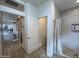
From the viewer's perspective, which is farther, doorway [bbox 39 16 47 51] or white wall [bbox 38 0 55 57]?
doorway [bbox 39 16 47 51]

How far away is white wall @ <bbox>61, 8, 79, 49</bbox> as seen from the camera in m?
4.89

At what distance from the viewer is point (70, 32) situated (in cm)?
510

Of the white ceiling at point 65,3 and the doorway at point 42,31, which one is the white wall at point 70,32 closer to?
the white ceiling at point 65,3

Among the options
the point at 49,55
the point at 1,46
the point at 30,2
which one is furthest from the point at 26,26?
the point at 49,55

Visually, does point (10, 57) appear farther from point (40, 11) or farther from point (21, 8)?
point (40, 11)

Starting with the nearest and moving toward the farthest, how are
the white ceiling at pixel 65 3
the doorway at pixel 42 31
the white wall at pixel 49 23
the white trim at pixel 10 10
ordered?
1. the white trim at pixel 10 10
2. the white wall at pixel 49 23
3. the white ceiling at pixel 65 3
4. the doorway at pixel 42 31

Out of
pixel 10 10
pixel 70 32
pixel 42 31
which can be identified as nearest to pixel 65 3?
pixel 70 32

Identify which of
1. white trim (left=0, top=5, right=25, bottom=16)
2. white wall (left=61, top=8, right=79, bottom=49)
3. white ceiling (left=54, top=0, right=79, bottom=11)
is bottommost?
white wall (left=61, top=8, right=79, bottom=49)

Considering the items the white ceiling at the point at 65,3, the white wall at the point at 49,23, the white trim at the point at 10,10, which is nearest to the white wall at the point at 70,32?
the white ceiling at the point at 65,3

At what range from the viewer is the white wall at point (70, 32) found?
489 centimetres

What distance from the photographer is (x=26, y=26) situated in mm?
3826

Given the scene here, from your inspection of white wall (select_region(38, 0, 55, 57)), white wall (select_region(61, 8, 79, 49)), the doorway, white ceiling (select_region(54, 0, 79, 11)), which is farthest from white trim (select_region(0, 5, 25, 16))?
white wall (select_region(61, 8, 79, 49))

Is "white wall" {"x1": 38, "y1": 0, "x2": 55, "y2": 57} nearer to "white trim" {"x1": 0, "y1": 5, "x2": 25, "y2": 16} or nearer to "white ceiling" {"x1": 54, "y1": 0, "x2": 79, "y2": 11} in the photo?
"white ceiling" {"x1": 54, "y1": 0, "x2": 79, "y2": 11}

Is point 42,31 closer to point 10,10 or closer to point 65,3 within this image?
point 65,3
